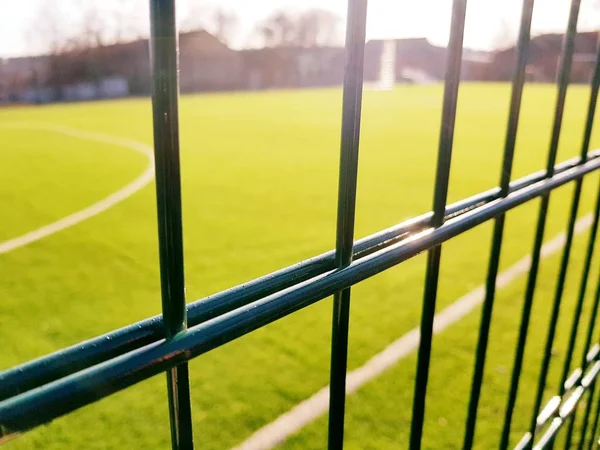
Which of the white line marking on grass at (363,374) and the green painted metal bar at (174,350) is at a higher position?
the green painted metal bar at (174,350)

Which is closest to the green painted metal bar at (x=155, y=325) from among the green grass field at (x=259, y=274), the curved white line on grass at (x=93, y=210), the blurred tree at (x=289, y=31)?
the curved white line on grass at (x=93, y=210)

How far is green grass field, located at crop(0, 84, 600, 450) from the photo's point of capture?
2.94 m

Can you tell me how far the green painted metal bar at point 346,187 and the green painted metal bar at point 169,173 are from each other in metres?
0.24

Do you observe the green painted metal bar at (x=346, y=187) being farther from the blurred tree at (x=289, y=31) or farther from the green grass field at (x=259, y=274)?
the blurred tree at (x=289, y=31)

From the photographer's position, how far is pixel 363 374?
3377 millimetres

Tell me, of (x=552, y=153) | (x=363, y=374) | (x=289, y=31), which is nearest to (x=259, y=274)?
(x=363, y=374)

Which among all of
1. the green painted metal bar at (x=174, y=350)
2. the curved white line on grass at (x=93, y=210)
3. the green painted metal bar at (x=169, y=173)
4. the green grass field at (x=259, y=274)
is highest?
the green painted metal bar at (x=169, y=173)

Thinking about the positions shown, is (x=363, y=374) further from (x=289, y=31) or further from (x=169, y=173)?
(x=289, y=31)

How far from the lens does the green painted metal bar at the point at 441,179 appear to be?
80 cm

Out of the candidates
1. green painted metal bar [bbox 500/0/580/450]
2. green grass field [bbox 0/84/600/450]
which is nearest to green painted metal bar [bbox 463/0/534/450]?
green painted metal bar [bbox 500/0/580/450]

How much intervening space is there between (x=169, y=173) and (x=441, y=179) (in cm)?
52

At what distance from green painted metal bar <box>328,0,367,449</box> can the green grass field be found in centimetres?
208

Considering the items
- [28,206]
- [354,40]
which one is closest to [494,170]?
[28,206]

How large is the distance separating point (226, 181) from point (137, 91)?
3529cm
